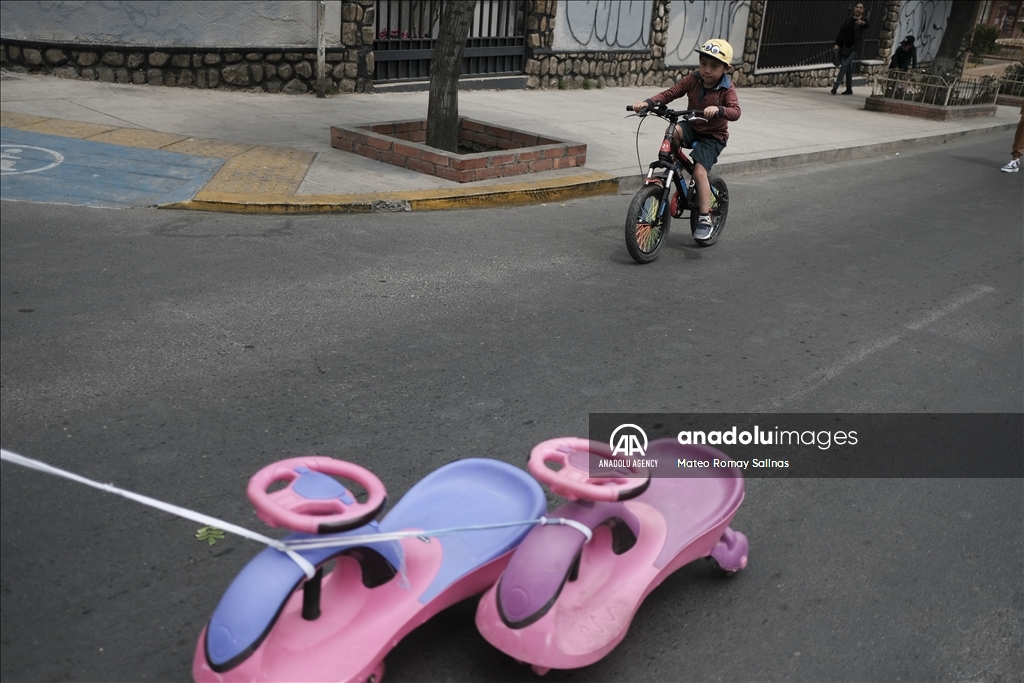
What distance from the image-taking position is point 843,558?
3543 mm

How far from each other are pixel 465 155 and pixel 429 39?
20.9 ft

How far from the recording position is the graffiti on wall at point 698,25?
61.3ft

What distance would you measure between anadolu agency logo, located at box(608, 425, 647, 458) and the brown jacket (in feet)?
11.4

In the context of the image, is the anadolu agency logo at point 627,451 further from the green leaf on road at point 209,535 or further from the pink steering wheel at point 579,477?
the green leaf on road at point 209,535

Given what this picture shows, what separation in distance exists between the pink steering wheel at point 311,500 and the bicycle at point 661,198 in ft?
15.1

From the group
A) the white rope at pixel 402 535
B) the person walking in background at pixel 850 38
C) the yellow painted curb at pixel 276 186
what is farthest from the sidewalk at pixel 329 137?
the white rope at pixel 402 535

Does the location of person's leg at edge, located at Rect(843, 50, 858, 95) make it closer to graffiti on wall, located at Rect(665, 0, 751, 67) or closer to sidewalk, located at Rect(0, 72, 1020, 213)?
graffiti on wall, located at Rect(665, 0, 751, 67)

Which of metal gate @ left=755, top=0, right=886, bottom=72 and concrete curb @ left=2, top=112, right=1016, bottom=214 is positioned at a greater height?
metal gate @ left=755, top=0, right=886, bottom=72

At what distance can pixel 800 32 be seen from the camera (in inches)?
884

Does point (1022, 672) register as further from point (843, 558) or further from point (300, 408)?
point (300, 408)

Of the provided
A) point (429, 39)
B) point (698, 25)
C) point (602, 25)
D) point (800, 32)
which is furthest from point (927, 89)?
point (429, 39)

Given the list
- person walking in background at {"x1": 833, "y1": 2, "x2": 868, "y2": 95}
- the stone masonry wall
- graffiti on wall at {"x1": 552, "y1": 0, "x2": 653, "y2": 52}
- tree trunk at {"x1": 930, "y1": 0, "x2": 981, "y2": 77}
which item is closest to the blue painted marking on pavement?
the stone masonry wall

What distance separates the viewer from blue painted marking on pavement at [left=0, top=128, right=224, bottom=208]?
24.8ft

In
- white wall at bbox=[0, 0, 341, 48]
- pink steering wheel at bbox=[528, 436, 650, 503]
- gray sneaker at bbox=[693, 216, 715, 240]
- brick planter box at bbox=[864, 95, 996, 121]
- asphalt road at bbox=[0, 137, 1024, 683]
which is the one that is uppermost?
white wall at bbox=[0, 0, 341, 48]
